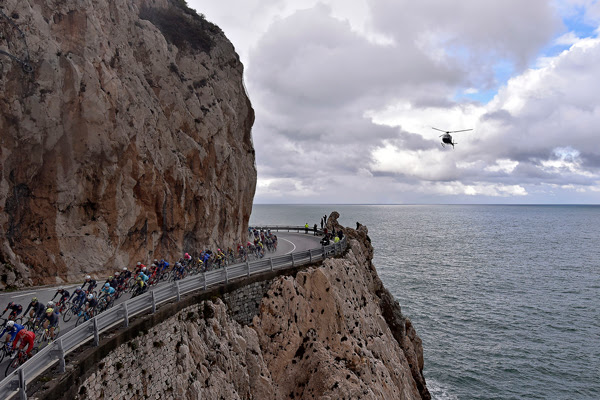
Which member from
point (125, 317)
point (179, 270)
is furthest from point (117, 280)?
point (179, 270)

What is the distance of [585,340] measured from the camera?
33969mm

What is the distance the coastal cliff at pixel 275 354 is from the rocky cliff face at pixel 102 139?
377 inches

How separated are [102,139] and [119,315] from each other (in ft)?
40.3

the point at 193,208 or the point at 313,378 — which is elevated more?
the point at 193,208

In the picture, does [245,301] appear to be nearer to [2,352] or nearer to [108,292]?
[108,292]

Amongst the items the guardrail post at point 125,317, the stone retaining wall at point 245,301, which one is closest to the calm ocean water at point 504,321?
the stone retaining wall at point 245,301

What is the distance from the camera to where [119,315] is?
12.5 meters

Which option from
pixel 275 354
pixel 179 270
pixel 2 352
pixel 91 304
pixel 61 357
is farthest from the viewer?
pixel 179 270

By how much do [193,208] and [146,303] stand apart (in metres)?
13.7

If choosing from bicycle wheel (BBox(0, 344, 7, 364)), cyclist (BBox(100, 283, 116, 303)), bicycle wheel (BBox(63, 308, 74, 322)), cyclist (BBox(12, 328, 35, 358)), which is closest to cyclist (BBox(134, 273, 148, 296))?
cyclist (BBox(100, 283, 116, 303))

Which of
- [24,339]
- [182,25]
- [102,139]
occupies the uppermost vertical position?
[182,25]

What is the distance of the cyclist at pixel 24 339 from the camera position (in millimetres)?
9672

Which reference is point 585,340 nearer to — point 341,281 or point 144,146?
point 341,281

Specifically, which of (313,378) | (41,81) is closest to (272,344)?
(313,378)
